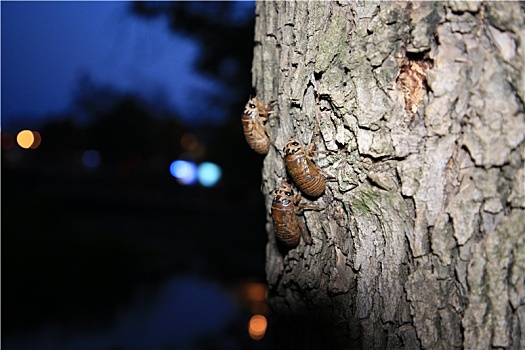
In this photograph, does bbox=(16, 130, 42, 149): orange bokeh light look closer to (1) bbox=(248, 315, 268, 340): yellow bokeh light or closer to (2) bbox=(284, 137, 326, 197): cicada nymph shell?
(1) bbox=(248, 315, 268, 340): yellow bokeh light

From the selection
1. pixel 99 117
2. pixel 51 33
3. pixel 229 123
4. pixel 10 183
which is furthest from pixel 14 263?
pixel 51 33

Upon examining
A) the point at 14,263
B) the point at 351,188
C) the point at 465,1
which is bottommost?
the point at 14,263

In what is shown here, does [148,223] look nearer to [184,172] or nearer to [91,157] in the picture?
[184,172]

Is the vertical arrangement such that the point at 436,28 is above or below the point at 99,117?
below

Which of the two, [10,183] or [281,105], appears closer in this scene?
[281,105]

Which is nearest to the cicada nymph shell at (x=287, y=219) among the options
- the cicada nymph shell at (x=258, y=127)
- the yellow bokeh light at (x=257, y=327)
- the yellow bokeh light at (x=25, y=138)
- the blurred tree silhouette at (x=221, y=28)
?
the cicada nymph shell at (x=258, y=127)

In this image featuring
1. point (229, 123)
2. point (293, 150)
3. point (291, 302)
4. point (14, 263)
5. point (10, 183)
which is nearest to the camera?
point (293, 150)

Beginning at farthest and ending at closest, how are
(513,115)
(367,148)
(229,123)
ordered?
(229,123) → (367,148) → (513,115)

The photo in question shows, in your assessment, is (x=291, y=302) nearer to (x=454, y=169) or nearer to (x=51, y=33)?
(x=454, y=169)

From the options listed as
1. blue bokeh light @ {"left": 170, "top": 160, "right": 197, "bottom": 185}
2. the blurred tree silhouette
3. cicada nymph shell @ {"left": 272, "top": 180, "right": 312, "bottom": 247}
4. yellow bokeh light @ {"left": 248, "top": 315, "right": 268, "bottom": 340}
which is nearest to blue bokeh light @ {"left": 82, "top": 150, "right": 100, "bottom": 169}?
blue bokeh light @ {"left": 170, "top": 160, "right": 197, "bottom": 185}
